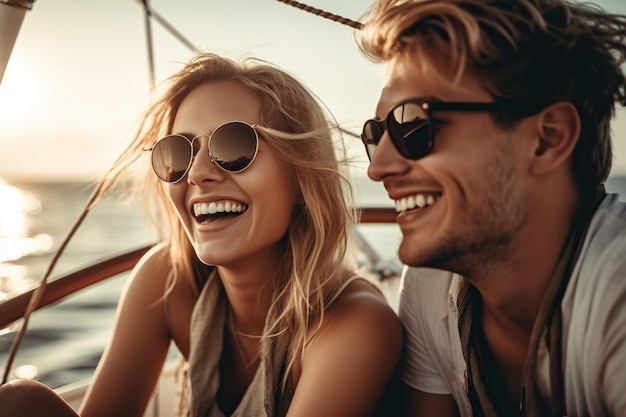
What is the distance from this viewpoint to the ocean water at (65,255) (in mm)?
6738

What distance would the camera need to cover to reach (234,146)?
6.51ft

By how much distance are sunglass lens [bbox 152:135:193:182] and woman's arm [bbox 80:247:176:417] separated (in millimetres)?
573

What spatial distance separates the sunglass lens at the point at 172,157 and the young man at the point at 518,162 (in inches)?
27.9

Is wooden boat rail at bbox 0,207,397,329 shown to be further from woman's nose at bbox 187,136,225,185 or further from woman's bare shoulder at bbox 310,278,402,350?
woman's bare shoulder at bbox 310,278,402,350

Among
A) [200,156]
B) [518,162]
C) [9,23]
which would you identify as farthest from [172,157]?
[518,162]

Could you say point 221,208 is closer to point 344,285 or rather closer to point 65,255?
point 344,285

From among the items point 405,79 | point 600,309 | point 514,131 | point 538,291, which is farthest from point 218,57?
point 600,309

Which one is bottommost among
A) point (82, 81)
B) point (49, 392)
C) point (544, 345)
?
point (82, 81)

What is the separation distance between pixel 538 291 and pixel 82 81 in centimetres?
2368

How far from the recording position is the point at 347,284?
87.3 inches

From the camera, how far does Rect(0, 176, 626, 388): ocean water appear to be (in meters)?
6.74

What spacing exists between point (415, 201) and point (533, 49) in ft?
1.66

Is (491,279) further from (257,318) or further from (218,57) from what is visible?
(218,57)

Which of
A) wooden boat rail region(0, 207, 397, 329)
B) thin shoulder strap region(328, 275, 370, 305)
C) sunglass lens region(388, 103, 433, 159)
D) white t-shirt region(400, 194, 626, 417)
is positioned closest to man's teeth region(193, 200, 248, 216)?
thin shoulder strap region(328, 275, 370, 305)
